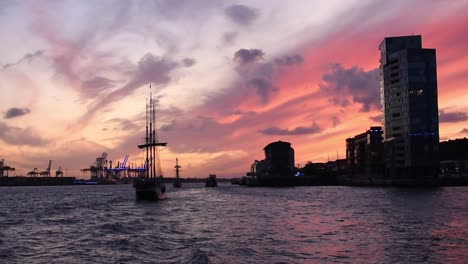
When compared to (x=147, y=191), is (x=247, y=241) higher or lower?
lower

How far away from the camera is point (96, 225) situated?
168 feet

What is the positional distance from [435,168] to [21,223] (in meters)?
177

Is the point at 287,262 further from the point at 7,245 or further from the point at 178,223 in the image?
the point at 178,223

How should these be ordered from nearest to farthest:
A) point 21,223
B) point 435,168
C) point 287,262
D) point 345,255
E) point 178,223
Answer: point 287,262 < point 345,255 < point 178,223 < point 21,223 < point 435,168

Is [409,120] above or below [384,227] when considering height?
above

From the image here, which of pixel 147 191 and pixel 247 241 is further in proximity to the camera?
pixel 147 191

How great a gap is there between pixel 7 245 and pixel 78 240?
5.09 meters

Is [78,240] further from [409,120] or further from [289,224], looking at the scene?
[409,120]

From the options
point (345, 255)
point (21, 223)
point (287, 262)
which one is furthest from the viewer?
point (21, 223)

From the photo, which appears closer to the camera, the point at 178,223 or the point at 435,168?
the point at 178,223

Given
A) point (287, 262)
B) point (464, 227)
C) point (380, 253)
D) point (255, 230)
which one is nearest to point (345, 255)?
point (380, 253)

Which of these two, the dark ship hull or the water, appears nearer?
the water

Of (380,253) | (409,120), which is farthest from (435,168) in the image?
(380,253)

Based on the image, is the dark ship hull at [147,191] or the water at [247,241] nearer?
the water at [247,241]
